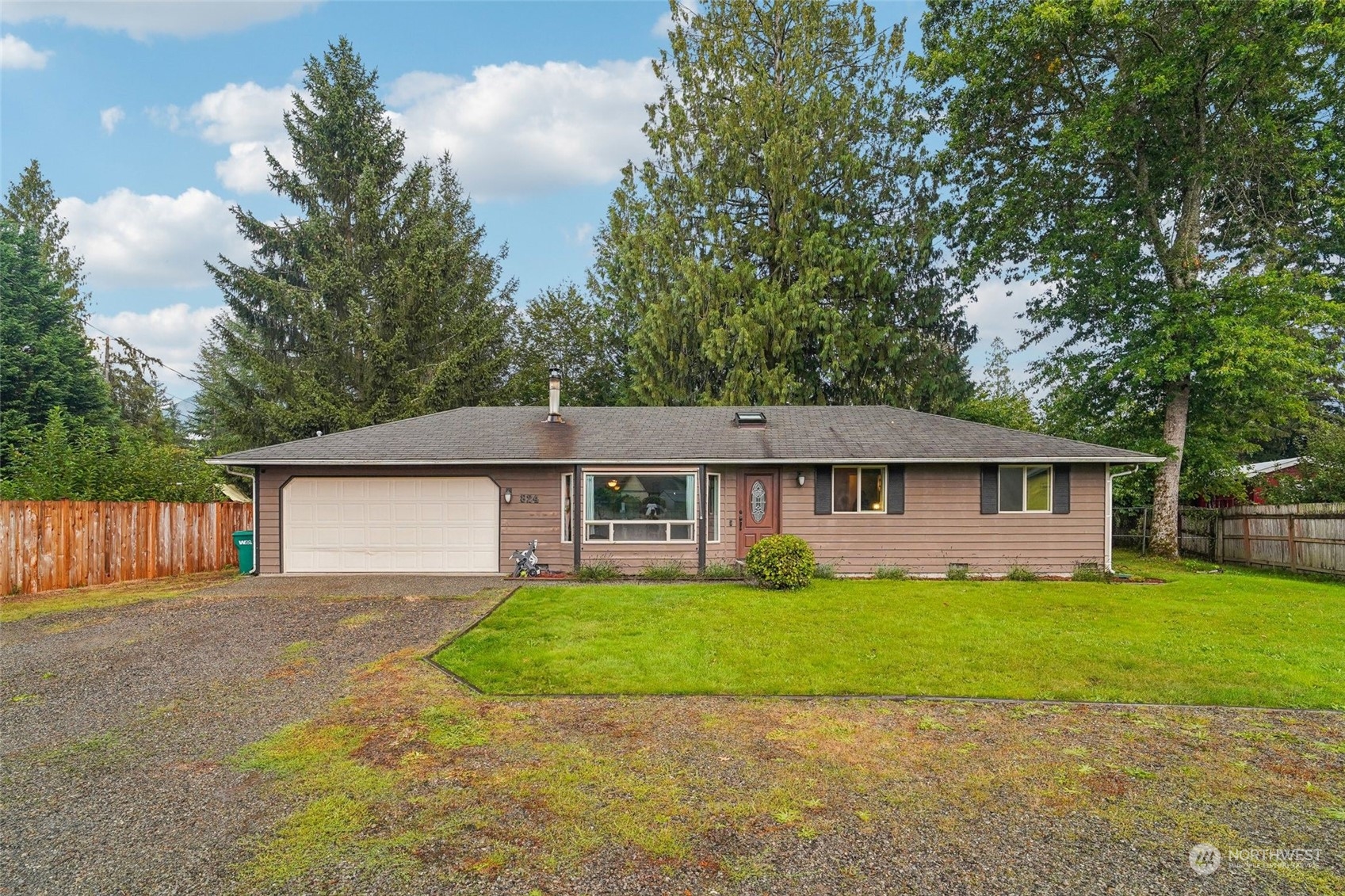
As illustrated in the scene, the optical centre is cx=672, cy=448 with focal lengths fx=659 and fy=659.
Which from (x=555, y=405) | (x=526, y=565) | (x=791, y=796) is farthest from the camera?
(x=555, y=405)

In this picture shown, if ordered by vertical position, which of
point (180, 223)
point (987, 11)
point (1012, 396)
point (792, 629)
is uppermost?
point (987, 11)

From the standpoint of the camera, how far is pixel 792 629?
7.79 meters

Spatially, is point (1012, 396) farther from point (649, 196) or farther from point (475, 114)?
point (475, 114)

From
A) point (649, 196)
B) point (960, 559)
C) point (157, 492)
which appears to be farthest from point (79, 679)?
point (649, 196)

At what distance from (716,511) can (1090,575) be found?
22.3 feet

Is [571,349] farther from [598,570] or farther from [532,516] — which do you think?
[598,570]

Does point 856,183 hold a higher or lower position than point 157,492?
higher

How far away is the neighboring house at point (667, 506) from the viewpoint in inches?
476

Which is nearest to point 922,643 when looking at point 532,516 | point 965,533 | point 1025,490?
point 965,533

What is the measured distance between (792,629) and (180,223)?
22505 mm

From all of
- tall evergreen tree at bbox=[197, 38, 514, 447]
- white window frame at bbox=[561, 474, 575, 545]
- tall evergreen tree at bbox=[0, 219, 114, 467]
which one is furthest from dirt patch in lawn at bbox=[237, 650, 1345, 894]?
tall evergreen tree at bbox=[0, 219, 114, 467]

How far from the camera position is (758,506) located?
12.4 m

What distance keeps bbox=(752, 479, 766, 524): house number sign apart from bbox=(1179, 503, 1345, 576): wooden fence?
10.5 m

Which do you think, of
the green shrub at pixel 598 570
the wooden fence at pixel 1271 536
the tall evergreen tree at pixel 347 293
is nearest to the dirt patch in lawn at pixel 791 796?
the green shrub at pixel 598 570
